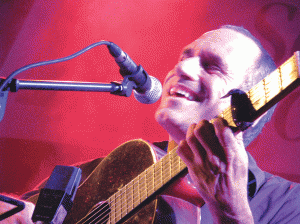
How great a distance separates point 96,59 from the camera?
247cm

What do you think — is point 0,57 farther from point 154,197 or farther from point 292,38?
point 292,38

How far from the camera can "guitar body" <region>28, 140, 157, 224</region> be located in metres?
1.17

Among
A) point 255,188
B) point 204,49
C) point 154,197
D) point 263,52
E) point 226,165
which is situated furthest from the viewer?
point 263,52

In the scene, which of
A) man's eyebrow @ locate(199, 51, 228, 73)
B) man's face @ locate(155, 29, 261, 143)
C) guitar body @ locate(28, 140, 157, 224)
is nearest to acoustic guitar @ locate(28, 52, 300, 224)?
guitar body @ locate(28, 140, 157, 224)

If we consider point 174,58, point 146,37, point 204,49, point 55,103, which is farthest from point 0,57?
point 204,49

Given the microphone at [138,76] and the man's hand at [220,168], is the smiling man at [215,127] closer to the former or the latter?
the man's hand at [220,168]

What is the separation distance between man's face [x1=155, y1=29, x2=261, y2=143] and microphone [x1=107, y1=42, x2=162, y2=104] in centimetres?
18

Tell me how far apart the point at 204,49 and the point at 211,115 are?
0.39m

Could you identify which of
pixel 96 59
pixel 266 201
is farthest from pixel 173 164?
pixel 96 59

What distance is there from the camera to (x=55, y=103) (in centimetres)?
248

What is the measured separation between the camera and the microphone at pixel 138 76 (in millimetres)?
931

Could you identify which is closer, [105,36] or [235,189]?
[235,189]

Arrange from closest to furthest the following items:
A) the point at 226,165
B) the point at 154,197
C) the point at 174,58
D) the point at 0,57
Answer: the point at 226,165 < the point at 154,197 < the point at 174,58 < the point at 0,57

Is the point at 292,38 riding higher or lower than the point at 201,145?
higher
